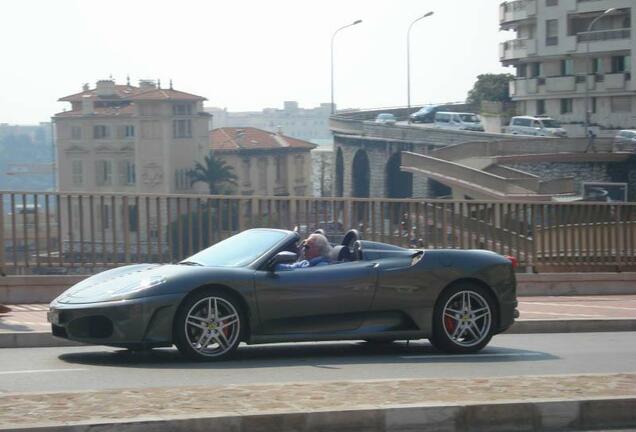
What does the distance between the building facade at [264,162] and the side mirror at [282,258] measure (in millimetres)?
75588

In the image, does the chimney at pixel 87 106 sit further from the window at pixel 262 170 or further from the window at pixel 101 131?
the window at pixel 262 170

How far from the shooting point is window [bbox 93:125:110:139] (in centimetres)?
8081

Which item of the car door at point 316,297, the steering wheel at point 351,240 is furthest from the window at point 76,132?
the car door at point 316,297

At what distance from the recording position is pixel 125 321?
31.4 feet

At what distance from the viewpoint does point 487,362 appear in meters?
10.4

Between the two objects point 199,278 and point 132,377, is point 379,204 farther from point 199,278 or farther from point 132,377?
point 132,377

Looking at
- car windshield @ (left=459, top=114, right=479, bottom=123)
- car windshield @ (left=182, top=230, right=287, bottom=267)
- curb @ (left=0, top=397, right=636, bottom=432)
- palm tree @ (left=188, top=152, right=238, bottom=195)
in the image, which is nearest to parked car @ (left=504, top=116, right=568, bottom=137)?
car windshield @ (left=459, top=114, right=479, bottom=123)

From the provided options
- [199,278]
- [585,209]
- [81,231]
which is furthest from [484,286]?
[585,209]

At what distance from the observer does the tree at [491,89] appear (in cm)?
10819

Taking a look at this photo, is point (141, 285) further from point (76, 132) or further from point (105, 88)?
point (105, 88)

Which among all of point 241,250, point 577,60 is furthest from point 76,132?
point 241,250

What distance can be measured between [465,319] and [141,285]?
10.2 ft

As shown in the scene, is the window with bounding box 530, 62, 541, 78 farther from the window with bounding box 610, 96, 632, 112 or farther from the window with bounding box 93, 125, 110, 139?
the window with bounding box 93, 125, 110, 139

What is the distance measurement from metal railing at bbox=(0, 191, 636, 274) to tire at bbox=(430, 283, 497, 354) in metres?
3.79
